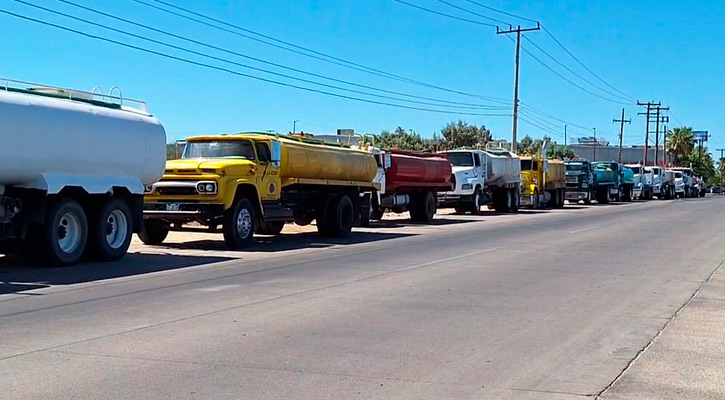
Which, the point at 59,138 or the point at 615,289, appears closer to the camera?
the point at 615,289

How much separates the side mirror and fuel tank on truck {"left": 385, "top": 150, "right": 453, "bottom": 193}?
9.32 m

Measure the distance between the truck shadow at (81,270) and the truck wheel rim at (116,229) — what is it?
1.21 feet

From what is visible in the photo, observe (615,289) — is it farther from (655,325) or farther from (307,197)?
(307,197)

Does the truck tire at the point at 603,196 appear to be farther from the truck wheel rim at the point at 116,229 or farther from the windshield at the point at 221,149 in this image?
the truck wheel rim at the point at 116,229

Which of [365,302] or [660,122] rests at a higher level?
[660,122]

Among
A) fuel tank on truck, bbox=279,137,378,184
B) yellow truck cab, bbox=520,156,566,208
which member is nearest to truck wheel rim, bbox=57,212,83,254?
fuel tank on truck, bbox=279,137,378,184

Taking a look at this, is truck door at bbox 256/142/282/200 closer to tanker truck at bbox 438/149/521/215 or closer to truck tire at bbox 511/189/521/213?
tanker truck at bbox 438/149/521/215

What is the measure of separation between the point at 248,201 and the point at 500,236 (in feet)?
25.7

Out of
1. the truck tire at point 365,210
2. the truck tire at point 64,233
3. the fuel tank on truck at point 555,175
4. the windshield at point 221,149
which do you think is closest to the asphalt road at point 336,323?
the truck tire at point 64,233

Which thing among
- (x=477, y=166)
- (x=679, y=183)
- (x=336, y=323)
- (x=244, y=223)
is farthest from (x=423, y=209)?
(x=679, y=183)

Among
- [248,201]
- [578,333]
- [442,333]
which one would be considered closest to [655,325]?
[578,333]

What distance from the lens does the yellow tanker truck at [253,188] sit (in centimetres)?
1908

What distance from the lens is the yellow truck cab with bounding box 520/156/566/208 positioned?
153ft

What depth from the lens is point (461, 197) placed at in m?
37.9
